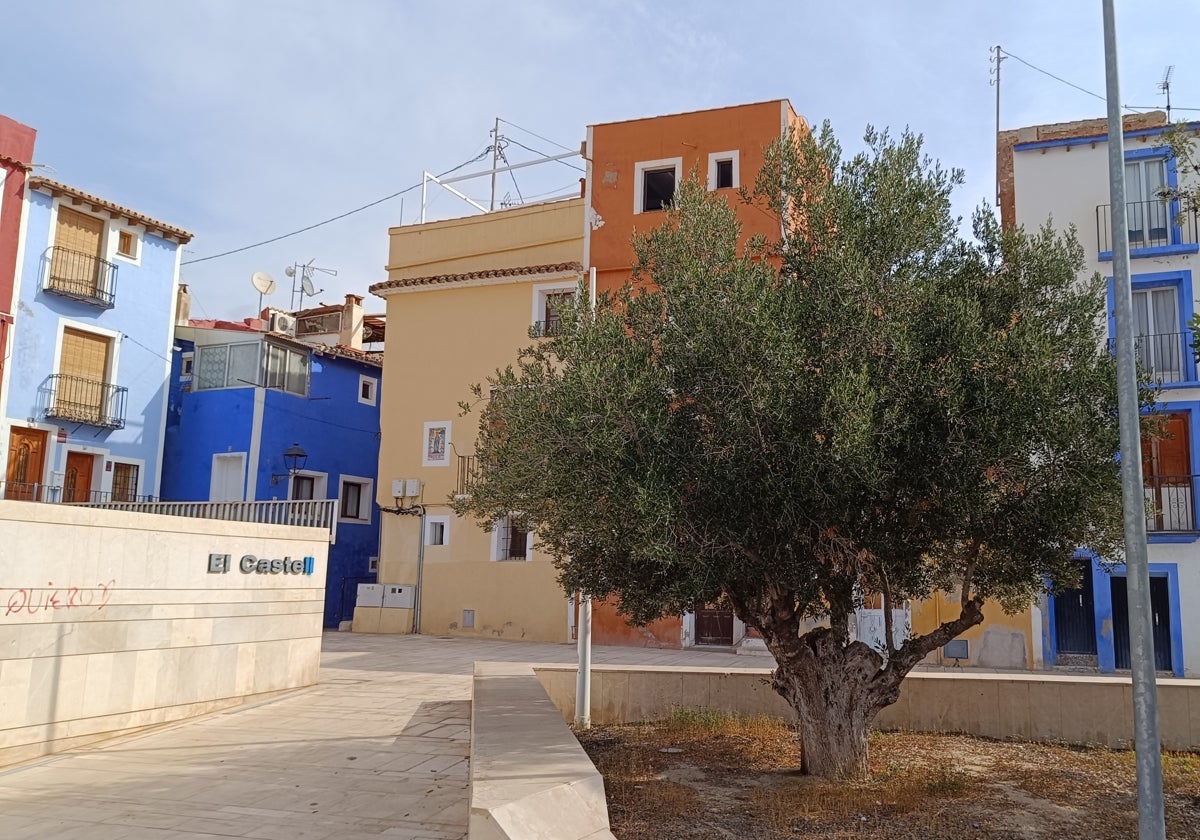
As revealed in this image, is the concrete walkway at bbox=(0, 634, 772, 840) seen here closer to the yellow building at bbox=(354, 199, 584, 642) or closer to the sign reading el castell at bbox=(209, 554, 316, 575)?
the sign reading el castell at bbox=(209, 554, 316, 575)

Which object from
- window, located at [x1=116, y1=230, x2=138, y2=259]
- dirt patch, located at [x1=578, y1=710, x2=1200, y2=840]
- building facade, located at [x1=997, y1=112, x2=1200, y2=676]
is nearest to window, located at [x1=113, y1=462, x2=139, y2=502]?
window, located at [x1=116, y1=230, x2=138, y2=259]

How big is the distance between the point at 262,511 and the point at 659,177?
14.9m

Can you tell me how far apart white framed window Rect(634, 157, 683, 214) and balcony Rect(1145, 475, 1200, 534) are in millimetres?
13477

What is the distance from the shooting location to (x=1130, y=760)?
10.7 meters

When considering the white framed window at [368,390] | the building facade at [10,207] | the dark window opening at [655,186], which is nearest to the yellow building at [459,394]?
the dark window opening at [655,186]

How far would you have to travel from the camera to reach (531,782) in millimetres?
6641

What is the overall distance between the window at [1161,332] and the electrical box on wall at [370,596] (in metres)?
20.4

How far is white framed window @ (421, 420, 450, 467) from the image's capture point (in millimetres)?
27891

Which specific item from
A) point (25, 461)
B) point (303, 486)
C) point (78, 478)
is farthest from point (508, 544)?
point (25, 461)

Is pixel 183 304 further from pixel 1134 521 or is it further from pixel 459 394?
pixel 1134 521

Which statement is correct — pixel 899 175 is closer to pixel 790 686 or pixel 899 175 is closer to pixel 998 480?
pixel 998 480

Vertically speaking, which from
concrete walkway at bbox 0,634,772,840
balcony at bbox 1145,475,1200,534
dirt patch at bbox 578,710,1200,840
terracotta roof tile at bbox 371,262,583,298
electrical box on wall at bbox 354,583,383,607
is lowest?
concrete walkway at bbox 0,634,772,840

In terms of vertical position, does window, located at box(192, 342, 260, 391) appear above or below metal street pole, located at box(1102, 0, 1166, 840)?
above

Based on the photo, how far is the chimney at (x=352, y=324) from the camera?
36.7 metres
